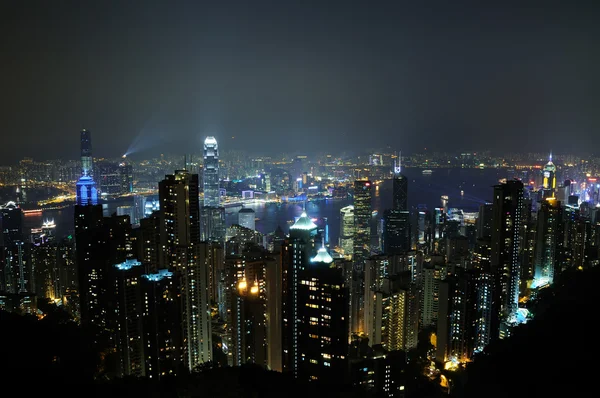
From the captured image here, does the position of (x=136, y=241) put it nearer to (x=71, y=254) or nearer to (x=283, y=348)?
(x=71, y=254)

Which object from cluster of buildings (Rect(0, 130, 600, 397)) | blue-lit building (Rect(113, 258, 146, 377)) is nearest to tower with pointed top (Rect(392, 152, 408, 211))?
cluster of buildings (Rect(0, 130, 600, 397))

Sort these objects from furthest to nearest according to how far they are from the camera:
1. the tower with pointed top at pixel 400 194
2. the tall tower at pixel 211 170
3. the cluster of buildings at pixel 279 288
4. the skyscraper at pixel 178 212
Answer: the tall tower at pixel 211 170 → the tower with pointed top at pixel 400 194 → the skyscraper at pixel 178 212 → the cluster of buildings at pixel 279 288

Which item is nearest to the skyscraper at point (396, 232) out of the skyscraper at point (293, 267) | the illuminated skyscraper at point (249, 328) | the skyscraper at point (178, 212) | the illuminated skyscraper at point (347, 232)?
the illuminated skyscraper at point (347, 232)

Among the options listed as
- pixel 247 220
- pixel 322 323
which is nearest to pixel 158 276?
pixel 322 323

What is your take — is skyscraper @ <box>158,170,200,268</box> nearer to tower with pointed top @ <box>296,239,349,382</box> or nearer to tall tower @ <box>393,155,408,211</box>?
tower with pointed top @ <box>296,239,349,382</box>

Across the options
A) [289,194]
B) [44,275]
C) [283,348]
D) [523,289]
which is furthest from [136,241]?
[289,194]

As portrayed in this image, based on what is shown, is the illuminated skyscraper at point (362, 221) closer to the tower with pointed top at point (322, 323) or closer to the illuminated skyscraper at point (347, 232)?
the illuminated skyscraper at point (347, 232)
